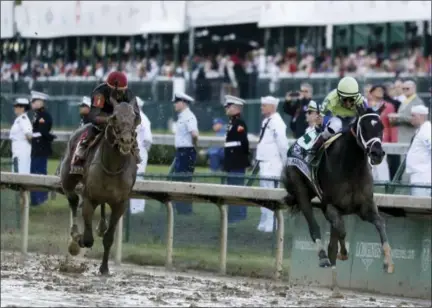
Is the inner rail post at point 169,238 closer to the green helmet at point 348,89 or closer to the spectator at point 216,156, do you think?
the green helmet at point 348,89

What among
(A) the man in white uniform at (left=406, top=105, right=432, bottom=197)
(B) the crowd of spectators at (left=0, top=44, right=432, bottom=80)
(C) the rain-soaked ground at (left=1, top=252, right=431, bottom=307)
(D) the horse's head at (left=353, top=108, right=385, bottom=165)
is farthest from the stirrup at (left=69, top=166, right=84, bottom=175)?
(B) the crowd of spectators at (left=0, top=44, right=432, bottom=80)

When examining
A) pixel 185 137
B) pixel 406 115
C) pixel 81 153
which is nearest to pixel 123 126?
pixel 81 153

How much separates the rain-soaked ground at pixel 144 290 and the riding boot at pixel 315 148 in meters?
1.17

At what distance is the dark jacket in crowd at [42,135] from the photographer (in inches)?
735

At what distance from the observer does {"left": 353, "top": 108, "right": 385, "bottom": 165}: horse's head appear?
1152cm

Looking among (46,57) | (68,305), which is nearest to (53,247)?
(68,305)

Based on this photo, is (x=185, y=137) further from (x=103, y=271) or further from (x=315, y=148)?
(x=315, y=148)

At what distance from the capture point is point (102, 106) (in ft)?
43.8

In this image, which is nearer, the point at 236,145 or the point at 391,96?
the point at 236,145

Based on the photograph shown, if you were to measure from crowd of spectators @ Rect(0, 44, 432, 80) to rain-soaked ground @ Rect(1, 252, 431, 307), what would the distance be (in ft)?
33.8

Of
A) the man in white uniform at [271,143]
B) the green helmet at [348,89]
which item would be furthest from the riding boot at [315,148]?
the man in white uniform at [271,143]

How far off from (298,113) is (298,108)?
141 millimetres

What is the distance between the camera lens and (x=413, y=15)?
69.1 ft

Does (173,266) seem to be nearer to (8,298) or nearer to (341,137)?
(341,137)
